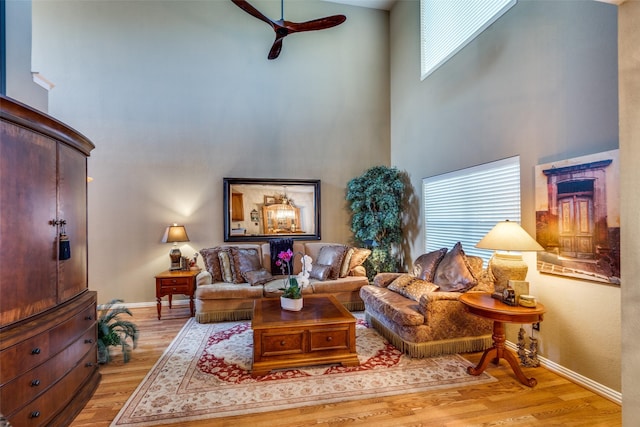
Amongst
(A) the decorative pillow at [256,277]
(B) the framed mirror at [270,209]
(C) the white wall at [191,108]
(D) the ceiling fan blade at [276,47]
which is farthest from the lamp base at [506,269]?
(D) the ceiling fan blade at [276,47]

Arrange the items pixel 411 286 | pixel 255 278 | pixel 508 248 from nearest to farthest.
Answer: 1. pixel 508 248
2. pixel 411 286
3. pixel 255 278

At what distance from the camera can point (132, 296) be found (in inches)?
186

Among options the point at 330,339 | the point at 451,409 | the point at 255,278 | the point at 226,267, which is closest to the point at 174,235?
the point at 226,267

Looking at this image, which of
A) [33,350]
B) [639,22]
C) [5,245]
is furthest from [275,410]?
[639,22]

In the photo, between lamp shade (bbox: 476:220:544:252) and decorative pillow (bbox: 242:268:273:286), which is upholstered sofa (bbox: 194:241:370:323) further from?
lamp shade (bbox: 476:220:544:252)

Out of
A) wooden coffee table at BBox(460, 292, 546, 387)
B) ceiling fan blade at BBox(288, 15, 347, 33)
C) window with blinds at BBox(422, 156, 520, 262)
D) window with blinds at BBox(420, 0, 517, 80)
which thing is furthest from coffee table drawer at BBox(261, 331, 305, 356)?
window with blinds at BBox(420, 0, 517, 80)

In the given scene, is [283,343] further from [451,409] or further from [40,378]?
[40,378]

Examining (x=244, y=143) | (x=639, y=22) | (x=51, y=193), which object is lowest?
(x=51, y=193)

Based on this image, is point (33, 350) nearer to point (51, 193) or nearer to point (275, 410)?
point (51, 193)

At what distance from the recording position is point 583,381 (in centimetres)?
238

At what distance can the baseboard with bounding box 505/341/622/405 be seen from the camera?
2182mm

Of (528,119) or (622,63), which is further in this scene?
(528,119)

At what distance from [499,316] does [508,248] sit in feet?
1.93

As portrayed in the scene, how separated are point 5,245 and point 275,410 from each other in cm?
196
